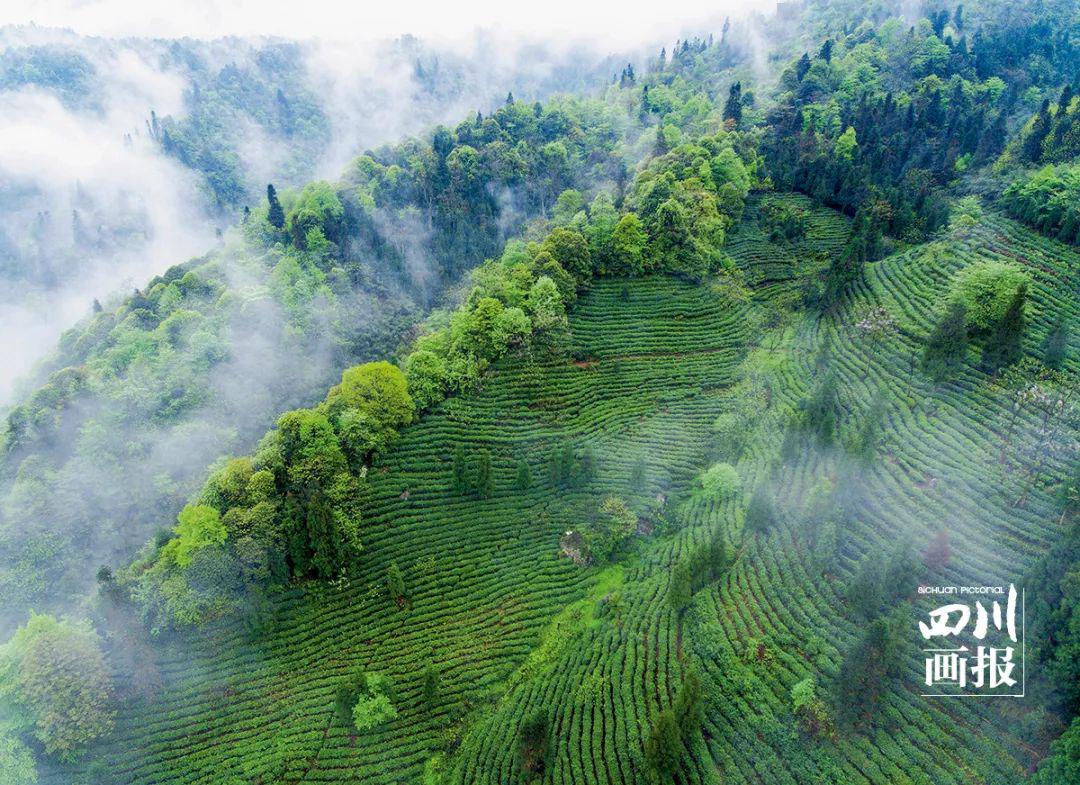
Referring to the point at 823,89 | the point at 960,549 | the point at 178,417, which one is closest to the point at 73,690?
the point at 178,417

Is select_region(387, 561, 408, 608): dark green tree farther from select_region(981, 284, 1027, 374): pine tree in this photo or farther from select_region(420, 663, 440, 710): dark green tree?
select_region(981, 284, 1027, 374): pine tree

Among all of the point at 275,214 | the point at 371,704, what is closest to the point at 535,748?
the point at 371,704

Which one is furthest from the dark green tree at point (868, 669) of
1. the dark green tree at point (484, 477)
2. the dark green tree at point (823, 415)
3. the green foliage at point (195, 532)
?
the green foliage at point (195, 532)

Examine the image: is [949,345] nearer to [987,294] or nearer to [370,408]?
[987,294]

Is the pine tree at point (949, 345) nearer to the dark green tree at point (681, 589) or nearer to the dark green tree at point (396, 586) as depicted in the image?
the dark green tree at point (681, 589)

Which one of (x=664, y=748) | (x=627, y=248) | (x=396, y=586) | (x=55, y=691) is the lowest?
(x=396, y=586)

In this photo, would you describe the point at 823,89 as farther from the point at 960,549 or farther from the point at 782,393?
the point at 960,549

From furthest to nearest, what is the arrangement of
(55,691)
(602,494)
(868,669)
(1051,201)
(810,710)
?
(1051,201) < (602,494) < (55,691) < (810,710) < (868,669)
